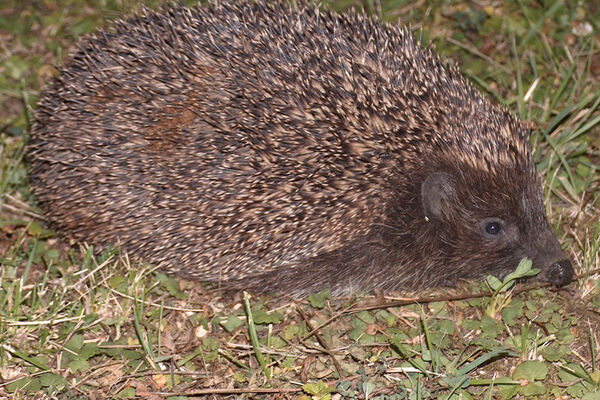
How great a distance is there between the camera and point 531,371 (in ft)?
15.1

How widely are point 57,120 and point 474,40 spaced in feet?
12.5

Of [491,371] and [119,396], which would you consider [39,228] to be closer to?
[119,396]

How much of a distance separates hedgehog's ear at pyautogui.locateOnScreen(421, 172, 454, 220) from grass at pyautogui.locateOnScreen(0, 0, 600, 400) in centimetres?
57

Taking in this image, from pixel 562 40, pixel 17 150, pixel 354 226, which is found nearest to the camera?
pixel 354 226

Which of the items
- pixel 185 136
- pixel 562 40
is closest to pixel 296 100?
pixel 185 136

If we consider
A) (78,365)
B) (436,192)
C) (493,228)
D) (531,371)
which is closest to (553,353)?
(531,371)

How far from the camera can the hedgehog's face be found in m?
4.98

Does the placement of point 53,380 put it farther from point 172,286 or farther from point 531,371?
point 531,371

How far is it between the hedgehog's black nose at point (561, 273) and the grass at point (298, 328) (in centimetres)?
17

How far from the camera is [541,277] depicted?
5.09 meters

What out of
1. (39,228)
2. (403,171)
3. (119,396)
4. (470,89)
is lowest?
(119,396)

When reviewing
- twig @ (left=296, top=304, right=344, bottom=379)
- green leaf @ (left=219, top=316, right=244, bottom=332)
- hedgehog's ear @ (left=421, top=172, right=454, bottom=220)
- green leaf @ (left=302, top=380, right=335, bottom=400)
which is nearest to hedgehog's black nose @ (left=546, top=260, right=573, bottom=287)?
hedgehog's ear @ (left=421, top=172, right=454, bottom=220)

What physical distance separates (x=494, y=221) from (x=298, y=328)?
1386 millimetres

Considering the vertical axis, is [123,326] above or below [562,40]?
below
